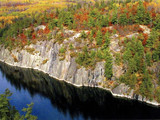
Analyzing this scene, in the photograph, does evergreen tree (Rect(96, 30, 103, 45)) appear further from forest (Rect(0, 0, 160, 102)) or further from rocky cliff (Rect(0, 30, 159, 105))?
rocky cliff (Rect(0, 30, 159, 105))

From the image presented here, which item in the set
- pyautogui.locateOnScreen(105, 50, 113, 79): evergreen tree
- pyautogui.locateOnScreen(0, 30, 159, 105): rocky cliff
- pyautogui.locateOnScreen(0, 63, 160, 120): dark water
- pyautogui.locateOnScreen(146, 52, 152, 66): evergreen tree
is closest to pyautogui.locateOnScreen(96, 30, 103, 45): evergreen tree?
pyautogui.locateOnScreen(0, 30, 159, 105): rocky cliff

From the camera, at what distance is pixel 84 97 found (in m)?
64.4

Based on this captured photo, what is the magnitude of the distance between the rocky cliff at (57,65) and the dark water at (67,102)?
2914 millimetres

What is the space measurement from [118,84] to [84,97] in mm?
13660

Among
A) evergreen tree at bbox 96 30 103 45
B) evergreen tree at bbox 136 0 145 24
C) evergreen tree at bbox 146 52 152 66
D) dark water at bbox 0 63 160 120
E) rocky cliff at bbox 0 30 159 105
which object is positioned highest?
evergreen tree at bbox 136 0 145 24

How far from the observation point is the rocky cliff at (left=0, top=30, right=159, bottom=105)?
6762 centimetres

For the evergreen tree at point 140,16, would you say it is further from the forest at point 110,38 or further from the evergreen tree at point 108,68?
the evergreen tree at point 108,68

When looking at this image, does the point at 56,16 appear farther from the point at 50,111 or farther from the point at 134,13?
the point at 50,111

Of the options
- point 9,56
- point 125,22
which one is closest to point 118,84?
point 125,22

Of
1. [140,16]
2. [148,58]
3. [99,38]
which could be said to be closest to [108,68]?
[148,58]

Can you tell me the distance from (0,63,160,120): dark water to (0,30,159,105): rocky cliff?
9.56ft

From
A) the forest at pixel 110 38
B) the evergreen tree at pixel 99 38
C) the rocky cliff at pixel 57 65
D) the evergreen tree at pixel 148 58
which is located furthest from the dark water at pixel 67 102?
the evergreen tree at pixel 99 38

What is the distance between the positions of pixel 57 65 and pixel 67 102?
1082 inches

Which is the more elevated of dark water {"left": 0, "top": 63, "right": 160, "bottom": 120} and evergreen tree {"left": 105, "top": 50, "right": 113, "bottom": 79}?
evergreen tree {"left": 105, "top": 50, "right": 113, "bottom": 79}
